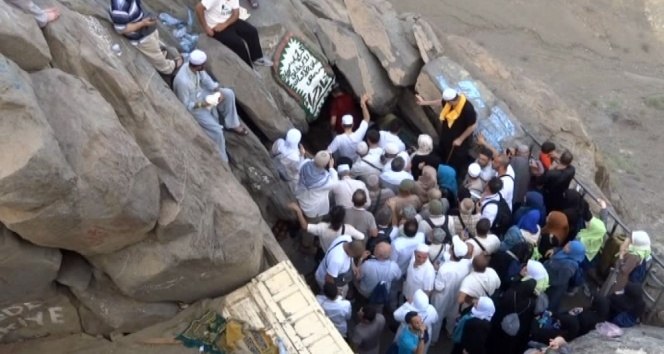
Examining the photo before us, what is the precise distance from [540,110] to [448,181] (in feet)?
11.4

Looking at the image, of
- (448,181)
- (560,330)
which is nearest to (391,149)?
(448,181)

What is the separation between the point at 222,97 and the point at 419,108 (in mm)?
4344

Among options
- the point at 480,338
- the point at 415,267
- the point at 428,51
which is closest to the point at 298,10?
the point at 428,51

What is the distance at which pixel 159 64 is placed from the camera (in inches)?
368

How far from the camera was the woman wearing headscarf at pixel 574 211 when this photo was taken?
1020 centimetres

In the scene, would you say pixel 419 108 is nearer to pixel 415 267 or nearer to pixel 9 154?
pixel 415 267

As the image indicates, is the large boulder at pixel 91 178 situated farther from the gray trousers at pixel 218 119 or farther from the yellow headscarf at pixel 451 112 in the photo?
the yellow headscarf at pixel 451 112

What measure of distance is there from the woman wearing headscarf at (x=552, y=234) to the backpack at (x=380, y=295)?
2.13 m

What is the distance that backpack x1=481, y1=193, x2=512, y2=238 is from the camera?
985 centimetres

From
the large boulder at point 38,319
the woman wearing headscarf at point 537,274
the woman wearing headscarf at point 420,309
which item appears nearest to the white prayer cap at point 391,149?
the woman wearing headscarf at point 420,309

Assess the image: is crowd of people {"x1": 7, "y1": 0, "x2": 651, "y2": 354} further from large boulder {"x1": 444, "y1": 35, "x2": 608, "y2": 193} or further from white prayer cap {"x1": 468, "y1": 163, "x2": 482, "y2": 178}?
large boulder {"x1": 444, "y1": 35, "x2": 608, "y2": 193}

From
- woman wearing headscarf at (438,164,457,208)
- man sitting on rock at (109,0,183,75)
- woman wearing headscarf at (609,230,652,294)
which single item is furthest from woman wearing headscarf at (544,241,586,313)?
man sitting on rock at (109,0,183,75)

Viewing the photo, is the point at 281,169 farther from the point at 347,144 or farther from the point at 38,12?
the point at 38,12

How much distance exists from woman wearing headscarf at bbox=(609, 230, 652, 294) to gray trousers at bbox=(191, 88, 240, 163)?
5077mm
